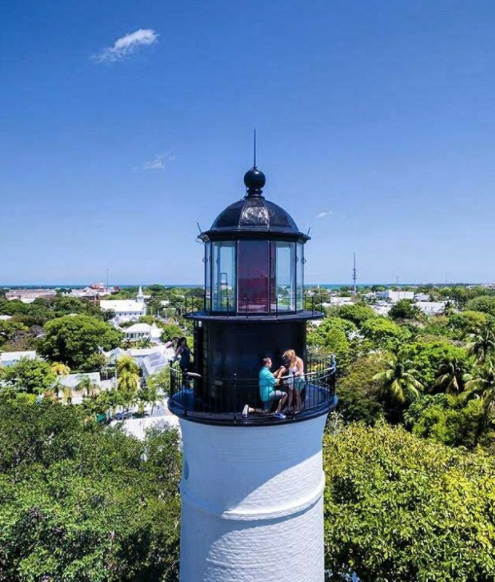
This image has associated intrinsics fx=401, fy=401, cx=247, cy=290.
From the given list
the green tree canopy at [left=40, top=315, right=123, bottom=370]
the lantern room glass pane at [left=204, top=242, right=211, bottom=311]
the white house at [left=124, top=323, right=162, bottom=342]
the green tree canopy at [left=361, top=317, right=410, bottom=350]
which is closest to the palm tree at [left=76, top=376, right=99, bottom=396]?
the green tree canopy at [left=40, top=315, right=123, bottom=370]

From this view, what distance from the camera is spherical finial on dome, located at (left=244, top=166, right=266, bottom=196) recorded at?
18.9 feet

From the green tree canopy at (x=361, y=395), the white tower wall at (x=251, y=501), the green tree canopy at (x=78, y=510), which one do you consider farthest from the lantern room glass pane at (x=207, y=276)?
the green tree canopy at (x=361, y=395)

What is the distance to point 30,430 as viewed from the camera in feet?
40.6

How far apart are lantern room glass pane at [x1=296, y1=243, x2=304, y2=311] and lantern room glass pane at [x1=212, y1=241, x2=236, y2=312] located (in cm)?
96

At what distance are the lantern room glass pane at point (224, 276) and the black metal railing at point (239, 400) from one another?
96cm

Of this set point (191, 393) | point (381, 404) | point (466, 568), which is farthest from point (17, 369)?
point (466, 568)

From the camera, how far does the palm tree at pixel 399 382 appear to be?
22.1 m

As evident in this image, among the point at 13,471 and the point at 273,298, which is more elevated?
the point at 273,298

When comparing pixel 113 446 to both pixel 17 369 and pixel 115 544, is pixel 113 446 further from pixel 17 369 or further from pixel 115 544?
pixel 17 369

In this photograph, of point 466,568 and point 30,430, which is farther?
point 30,430

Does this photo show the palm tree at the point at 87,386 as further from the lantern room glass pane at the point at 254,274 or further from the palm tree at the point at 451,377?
the lantern room glass pane at the point at 254,274

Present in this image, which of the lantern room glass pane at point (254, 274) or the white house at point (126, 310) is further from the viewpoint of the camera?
the white house at point (126, 310)

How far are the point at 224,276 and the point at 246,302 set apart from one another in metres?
0.49

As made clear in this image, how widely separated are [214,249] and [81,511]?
5.95 m
